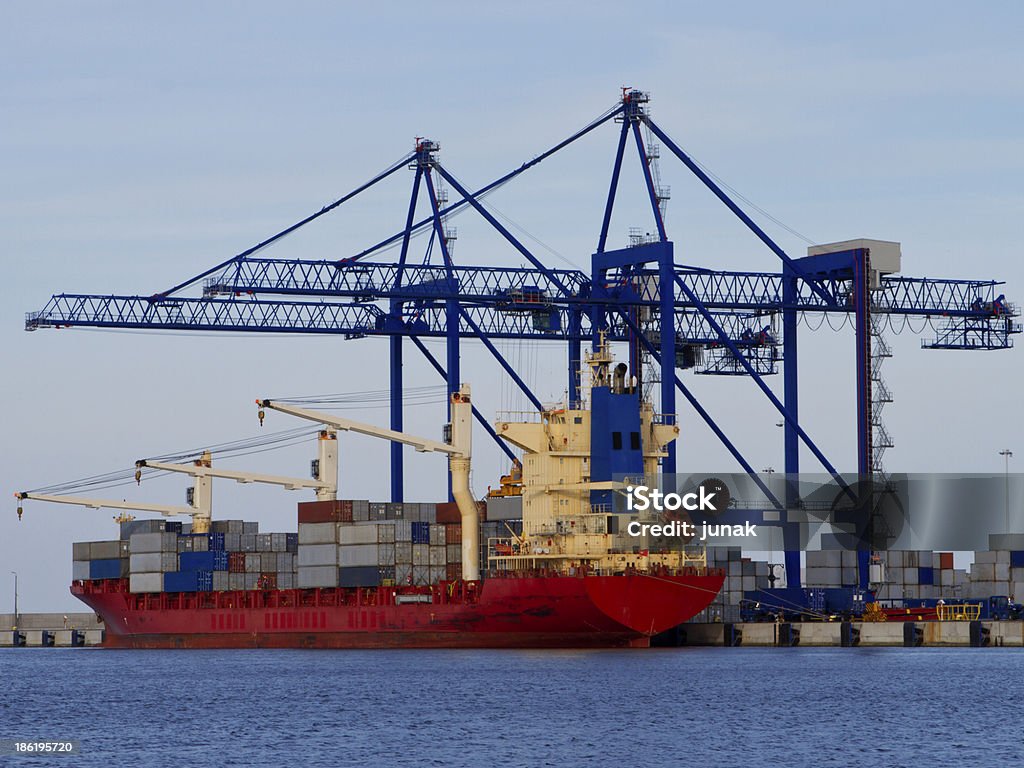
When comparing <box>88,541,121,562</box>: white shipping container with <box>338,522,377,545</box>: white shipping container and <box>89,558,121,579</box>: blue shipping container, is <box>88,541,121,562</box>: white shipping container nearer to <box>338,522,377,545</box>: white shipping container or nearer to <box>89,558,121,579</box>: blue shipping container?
<box>89,558,121,579</box>: blue shipping container

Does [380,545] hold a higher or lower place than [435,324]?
lower

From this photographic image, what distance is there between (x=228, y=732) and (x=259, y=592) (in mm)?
35698

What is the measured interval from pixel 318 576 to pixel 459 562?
6039 millimetres

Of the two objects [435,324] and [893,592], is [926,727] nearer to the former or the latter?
[893,592]

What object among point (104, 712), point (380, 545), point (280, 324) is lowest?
point (104, 712)

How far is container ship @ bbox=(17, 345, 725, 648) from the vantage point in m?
72.2

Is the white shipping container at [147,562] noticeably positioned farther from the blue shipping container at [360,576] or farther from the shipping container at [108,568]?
the blue shipping container at [360,576]

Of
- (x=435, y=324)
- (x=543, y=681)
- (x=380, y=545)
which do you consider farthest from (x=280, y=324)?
(x=543, y=681)

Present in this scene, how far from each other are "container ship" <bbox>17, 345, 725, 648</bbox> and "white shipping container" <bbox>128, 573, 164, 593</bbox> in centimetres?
8

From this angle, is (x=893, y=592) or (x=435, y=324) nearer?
(x=893, y=592)

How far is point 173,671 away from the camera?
73.5 m

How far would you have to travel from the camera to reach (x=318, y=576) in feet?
263

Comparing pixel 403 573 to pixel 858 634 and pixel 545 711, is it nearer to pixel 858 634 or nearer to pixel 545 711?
pixel 858 634

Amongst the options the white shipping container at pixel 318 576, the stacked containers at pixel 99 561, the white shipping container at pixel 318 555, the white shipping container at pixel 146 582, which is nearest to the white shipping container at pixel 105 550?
the stacked containers at pixel 99 561
